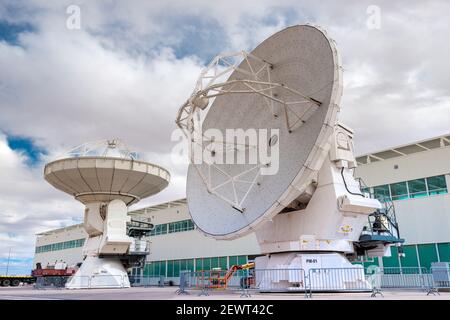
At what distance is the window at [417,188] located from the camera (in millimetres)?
26500

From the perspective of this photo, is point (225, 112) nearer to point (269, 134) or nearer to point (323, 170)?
point (269, 134)

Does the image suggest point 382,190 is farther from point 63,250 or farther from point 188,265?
point 63,250

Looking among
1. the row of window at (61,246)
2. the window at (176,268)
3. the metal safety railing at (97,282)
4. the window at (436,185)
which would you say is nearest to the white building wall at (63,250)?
the row of window at (61,246)

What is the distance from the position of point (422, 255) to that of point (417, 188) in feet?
13.7

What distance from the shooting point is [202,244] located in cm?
4188

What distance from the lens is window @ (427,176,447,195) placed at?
2556 cm

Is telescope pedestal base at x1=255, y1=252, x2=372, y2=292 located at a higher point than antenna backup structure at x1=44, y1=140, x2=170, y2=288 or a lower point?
lower

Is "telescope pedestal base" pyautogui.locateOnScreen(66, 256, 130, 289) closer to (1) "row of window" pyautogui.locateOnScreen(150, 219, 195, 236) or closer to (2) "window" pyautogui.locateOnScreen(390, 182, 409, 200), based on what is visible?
(1) "row of window" pyautogui.locateOnScreen(150, 219, 195, 236)

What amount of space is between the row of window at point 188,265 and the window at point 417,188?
50.7 ft

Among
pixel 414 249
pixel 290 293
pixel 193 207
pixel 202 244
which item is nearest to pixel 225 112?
pixel 193 207

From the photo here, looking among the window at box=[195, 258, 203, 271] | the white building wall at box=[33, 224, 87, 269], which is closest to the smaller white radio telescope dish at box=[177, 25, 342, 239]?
the window at box=[195, 258, 203, 271]

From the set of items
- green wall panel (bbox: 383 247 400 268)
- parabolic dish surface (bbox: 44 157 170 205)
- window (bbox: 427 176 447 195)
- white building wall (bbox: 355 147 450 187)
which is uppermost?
parabolic dish surface (bbox: 44 157 170 205)

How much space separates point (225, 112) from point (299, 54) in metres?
4.94
